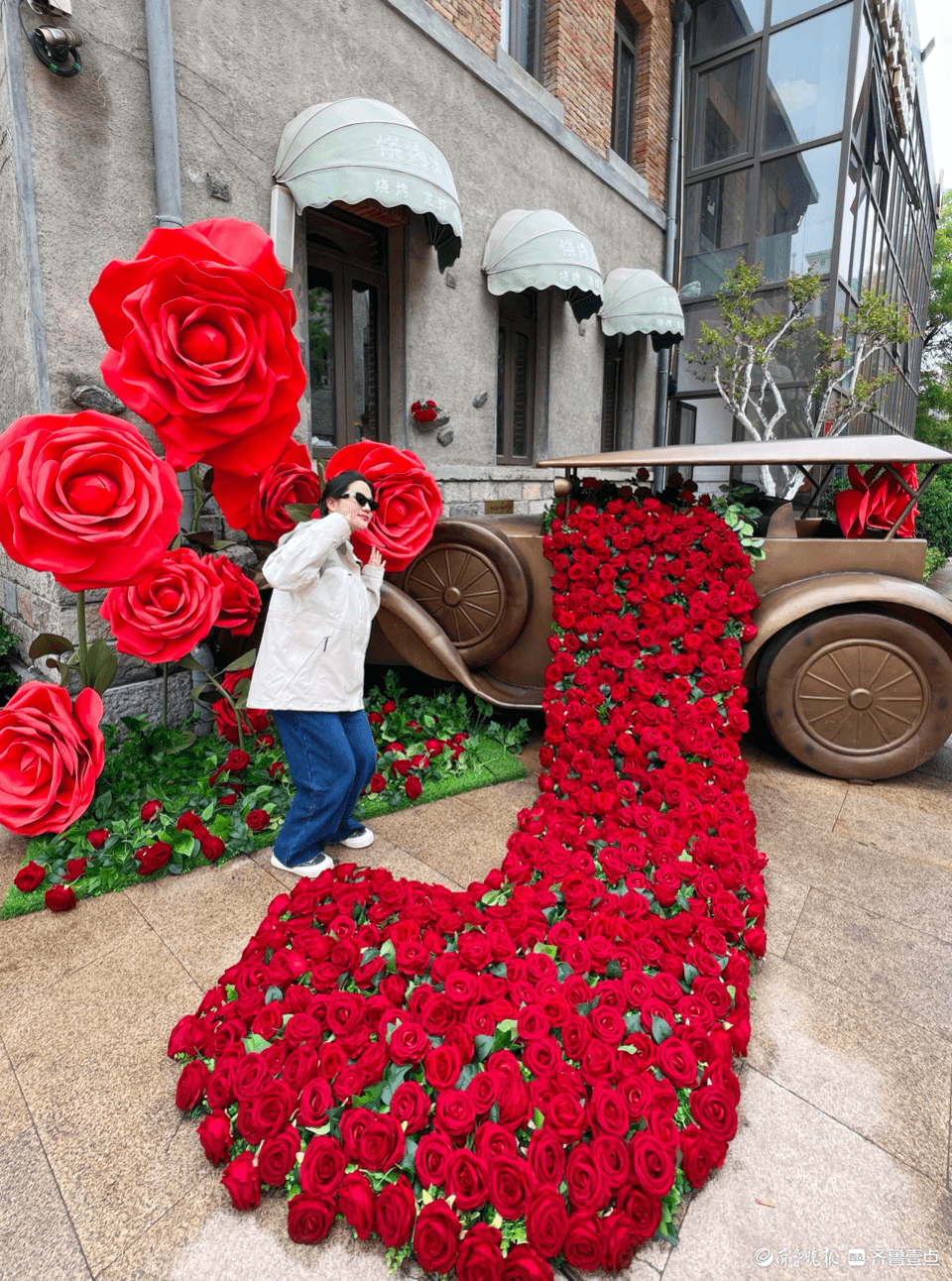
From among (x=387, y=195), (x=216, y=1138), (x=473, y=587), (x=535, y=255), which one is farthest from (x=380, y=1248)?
(x=535, y=255)

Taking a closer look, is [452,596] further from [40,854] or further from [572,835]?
[40,854]

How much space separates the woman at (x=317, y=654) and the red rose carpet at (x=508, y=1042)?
1.22 feet

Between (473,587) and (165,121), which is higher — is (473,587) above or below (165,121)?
below

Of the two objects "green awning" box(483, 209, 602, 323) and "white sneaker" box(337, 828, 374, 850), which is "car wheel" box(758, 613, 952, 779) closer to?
"white sneaker" box(337, 828, 374, 850)

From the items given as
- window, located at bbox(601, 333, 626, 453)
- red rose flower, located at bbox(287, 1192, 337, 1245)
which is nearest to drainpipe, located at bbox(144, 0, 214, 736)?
red rose flower, located at bbox(287, 1192, 337, 1245)

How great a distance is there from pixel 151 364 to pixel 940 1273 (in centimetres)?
A: 342

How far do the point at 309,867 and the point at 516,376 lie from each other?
21.9ft

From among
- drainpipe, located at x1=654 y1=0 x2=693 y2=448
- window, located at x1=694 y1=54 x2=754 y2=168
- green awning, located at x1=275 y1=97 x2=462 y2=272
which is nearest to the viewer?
green awning, located at x1=275 y1=97 x2=462 y2=272

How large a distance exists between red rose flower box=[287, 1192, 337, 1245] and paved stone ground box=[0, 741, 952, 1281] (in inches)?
2.4

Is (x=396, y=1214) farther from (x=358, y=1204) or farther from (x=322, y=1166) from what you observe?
Result: (x=322, y=1166)

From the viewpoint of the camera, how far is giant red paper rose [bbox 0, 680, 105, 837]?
2.45m

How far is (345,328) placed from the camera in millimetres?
5996

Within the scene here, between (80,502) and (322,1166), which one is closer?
(322,1166)

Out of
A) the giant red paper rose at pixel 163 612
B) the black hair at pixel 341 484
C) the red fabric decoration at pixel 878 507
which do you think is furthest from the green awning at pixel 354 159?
the red fabric decoration at pixel 878 507
